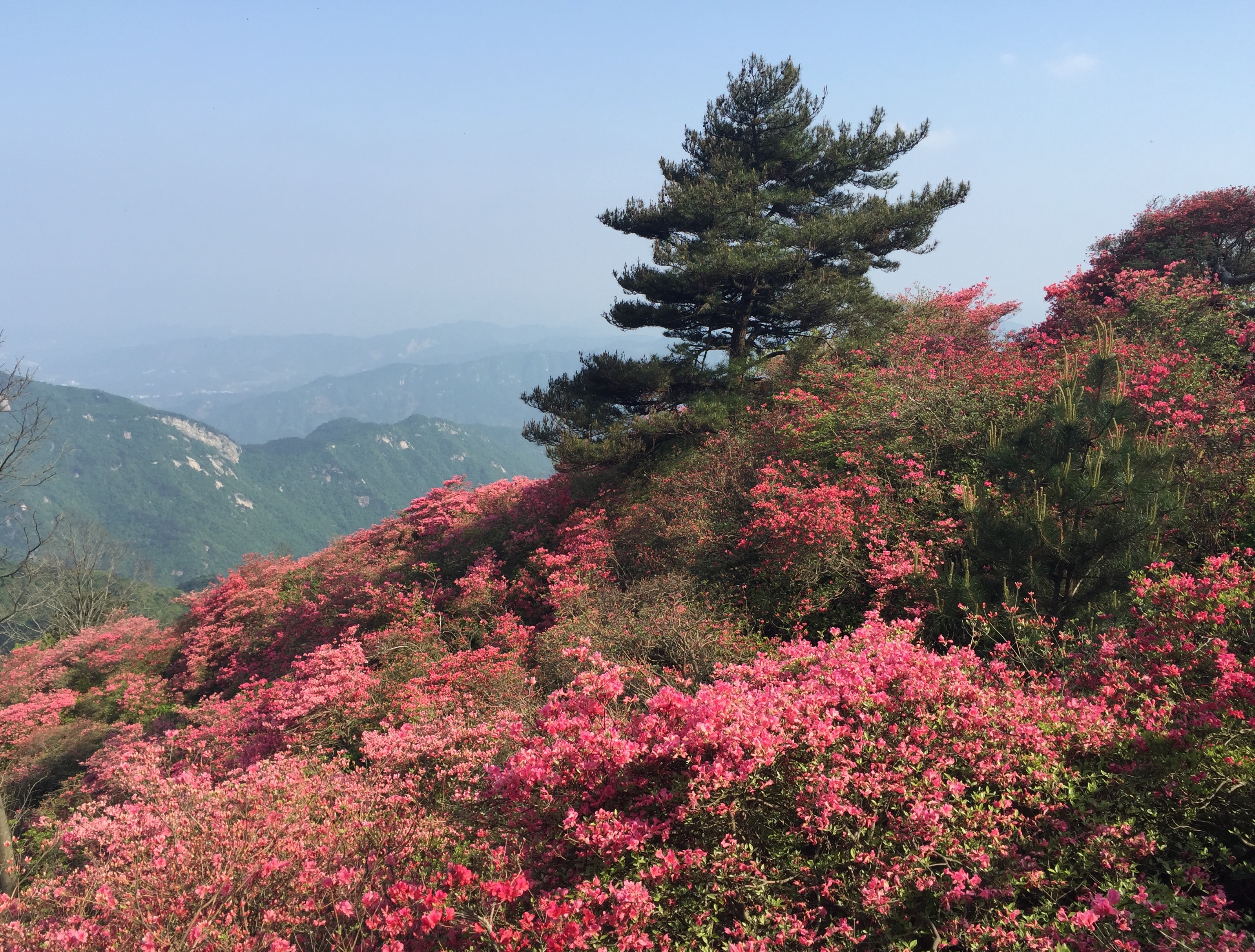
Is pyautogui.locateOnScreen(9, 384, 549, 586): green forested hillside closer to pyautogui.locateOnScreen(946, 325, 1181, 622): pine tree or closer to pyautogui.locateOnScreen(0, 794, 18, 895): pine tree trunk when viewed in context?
pyautogui.locateOnScreen(0, 794, 18, 895): pine tree trunk

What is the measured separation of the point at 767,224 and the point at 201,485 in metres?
176

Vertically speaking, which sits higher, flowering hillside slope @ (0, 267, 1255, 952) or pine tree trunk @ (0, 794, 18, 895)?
flowering hillside slope @ (0, 267, 1255, 952)

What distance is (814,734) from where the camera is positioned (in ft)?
11.7

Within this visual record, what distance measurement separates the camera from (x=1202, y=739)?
3.25 meters

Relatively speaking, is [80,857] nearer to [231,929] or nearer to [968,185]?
[231,929]

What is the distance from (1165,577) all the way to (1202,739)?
2021 mm

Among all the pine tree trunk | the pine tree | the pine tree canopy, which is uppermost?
the pine tree canopy

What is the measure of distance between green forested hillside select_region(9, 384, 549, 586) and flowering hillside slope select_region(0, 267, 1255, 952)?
135841 millimetres

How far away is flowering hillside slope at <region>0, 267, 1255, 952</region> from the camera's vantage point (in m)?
3.10

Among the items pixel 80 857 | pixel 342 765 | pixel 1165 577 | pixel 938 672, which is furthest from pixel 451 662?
pixel 1165 577

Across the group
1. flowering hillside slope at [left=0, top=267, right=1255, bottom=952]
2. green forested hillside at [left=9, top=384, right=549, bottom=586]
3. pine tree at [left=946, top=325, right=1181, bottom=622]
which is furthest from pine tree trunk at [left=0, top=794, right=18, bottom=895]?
green forested hillside at [left=9, top=384, right=549, bottom=586]

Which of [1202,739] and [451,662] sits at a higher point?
[1202,739]

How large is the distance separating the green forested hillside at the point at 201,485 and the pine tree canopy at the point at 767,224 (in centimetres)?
13295

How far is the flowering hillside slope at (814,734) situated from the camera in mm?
3098
